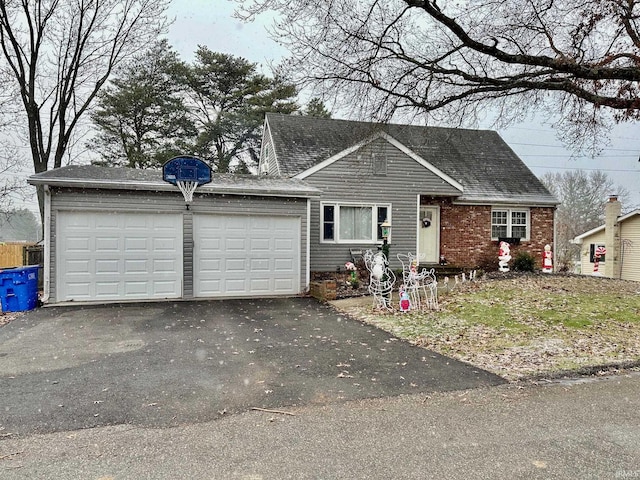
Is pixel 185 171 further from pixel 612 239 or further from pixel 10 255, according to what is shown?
pixel 612 239

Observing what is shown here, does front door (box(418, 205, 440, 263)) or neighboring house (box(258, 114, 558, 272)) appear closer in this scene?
neighboring house (box(258, 114, 558, 272))

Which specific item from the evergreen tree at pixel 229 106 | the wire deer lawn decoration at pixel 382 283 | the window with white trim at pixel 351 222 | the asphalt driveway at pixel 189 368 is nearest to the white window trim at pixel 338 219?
the window with white trim at pixel 351 222

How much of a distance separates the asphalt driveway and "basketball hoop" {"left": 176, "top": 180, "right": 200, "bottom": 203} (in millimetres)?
3186

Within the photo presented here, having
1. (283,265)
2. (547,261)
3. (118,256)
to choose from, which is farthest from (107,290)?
(547,261)

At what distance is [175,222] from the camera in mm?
10609

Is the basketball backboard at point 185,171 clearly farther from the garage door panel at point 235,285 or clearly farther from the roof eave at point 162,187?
the garage door panel at point 235,285

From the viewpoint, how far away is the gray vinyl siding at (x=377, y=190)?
13789mm

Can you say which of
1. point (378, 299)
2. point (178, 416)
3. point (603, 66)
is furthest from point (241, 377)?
point (603, 66)

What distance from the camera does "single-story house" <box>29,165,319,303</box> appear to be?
9852 millimetres

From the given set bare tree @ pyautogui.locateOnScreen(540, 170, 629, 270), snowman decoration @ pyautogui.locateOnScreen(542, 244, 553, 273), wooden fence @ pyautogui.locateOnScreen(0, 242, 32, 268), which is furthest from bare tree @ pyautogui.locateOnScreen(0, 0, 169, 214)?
bare tree @ pyautogui.locateOnScreen(540, 170, 629, 270)

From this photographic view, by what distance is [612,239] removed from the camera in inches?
881

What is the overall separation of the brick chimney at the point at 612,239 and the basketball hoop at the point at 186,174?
21.2 metres

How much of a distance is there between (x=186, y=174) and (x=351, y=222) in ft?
19.3

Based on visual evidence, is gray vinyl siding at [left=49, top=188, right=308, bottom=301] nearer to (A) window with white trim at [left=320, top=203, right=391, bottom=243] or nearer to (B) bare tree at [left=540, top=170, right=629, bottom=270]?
(A) window with white trim at [left=320, top=203, right=391, bottom=243]
